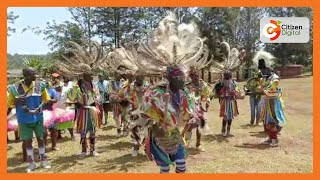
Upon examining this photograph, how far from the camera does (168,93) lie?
17.1 feet

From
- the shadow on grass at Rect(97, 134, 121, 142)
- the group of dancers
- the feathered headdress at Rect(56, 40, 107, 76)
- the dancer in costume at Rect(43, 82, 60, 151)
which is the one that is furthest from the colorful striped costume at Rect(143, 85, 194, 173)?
the shadow on grass at Rect(97, 134, 121, 142)

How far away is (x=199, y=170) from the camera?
7.54m

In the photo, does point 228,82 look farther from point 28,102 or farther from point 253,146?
point 28,102

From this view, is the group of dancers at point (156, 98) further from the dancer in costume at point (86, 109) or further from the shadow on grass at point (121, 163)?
the shadow on grass at point (121, 163)

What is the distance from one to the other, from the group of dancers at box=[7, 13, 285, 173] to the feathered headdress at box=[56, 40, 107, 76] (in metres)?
0.03

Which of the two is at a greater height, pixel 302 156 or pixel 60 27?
pixel 60 27

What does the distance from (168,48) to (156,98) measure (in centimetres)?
70

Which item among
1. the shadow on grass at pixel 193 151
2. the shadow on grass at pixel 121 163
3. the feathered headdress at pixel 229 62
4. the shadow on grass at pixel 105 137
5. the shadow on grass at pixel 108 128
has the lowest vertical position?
the shadow on grass at pixel 121 163

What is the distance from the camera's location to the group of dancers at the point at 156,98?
17.6 ft

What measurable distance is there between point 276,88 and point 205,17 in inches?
1236

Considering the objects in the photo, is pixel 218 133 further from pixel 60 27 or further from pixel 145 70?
pixel 60 27

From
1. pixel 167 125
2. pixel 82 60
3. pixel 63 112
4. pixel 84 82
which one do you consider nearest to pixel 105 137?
pixel 63 112

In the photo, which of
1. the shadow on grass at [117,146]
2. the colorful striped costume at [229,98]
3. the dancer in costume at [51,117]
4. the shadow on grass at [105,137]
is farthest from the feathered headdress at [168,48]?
the shadow on grass at [105,137]

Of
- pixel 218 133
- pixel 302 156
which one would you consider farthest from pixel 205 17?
pixel 302 156
